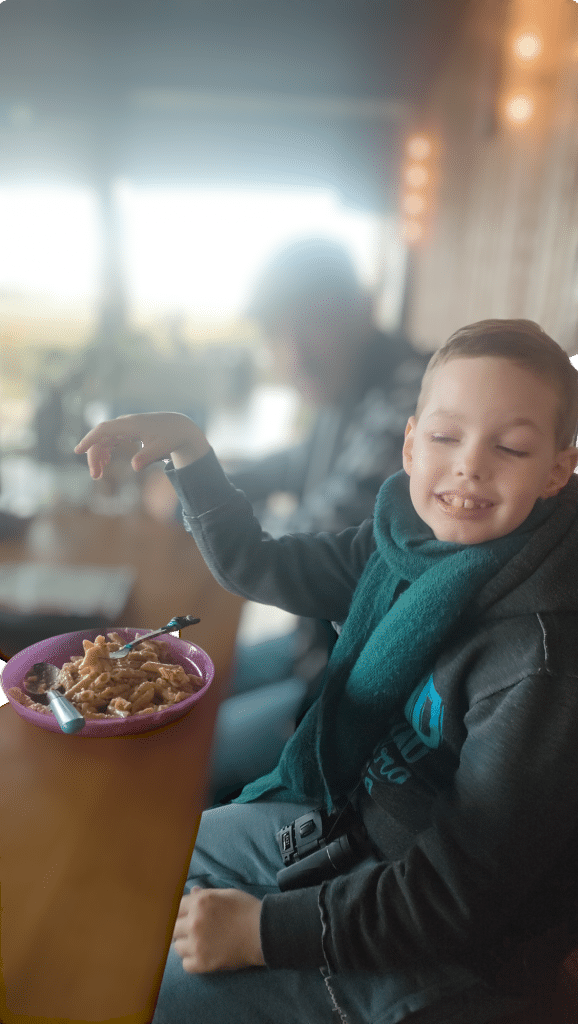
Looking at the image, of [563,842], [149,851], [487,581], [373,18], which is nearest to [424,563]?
[487,581]

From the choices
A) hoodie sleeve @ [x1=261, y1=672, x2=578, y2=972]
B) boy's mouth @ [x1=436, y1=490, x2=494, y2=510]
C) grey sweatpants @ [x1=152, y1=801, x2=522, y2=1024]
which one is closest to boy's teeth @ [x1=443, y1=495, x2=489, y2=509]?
boy's mouth @ [x1=436, y1=490, x2=494, y2=510]

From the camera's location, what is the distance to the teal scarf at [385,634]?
0.57 meters

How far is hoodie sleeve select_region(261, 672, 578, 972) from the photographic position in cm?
51

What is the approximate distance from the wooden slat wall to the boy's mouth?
0.15 metres

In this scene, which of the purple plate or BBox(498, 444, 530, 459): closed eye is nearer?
BBox(498, 444, 530, 459): closed eye

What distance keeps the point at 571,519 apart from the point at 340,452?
22 cm

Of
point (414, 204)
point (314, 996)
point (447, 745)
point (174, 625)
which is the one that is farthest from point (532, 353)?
point (314, 996)

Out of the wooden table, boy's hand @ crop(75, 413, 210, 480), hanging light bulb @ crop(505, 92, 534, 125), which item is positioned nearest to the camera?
the wooden table

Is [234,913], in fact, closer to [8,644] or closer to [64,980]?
[64,980]

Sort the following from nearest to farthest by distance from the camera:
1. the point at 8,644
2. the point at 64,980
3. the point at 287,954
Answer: the point at 64,980 → the point at 287,954 → the point at 8,644

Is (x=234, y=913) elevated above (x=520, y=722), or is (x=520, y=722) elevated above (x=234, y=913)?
(x=520, y=722)

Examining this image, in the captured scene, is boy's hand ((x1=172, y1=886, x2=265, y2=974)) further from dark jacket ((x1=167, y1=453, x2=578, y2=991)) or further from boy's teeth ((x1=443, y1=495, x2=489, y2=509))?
boy's teeth ((x1=443, y1=495, x2=489, y2=509))

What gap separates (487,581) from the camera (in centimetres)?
56

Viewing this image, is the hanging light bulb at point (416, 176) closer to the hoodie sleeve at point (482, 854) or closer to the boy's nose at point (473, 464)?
the boy's nose at point (473, 464)
